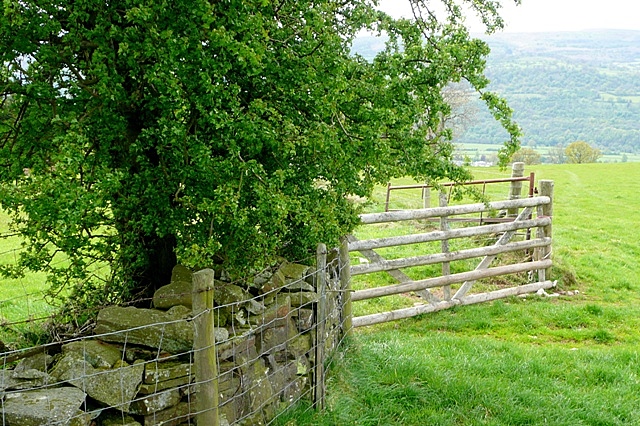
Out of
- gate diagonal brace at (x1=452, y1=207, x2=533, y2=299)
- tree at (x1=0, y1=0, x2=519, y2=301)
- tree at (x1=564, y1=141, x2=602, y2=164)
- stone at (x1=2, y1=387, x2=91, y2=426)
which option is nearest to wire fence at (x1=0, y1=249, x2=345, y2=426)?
stone at (x1=2, y1=387, x2=91, y2=426)

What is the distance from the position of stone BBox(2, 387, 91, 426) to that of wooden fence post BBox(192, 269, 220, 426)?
28.0 inches

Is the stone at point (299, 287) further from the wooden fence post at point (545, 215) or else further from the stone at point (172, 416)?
the wooden fence post at point (545, 215)

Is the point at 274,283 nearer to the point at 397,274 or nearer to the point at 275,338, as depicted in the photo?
the point at 275,338

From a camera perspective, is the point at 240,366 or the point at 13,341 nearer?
the point at 240,366

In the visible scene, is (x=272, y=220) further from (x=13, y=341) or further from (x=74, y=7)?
(x=13, y=341)

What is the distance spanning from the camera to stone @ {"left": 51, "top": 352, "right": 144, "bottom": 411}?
3795mm

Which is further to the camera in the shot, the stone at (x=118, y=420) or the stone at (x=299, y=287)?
the stone at (x=299, y=287)

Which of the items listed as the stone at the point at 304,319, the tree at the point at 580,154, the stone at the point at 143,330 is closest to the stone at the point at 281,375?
the stone at the point at 304,319

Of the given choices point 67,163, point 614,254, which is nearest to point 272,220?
point 67,163

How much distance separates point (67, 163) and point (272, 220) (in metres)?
1.48

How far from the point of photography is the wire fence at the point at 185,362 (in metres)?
3.74

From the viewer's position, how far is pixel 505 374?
22.7 ft

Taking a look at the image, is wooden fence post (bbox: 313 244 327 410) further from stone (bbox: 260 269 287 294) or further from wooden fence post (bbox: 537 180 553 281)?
wooden fence post (bbox: 537 180 553 281)

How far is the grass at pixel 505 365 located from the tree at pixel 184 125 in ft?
5.42
